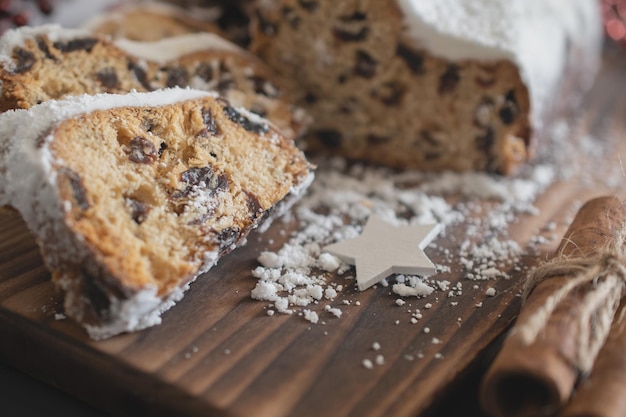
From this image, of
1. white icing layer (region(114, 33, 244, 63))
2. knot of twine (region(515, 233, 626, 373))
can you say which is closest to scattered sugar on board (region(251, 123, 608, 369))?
knot of twine (region(515, 233, 626, 373))

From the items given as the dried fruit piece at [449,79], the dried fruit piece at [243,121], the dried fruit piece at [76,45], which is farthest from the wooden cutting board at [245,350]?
the dried fruit piece at [449,79]

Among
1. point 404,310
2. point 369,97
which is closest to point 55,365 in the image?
point 404,310

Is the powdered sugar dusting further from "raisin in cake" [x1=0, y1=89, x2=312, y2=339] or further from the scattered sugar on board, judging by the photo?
"raisin in cake" [x1=0, y1=89, x2=312, y2=339]

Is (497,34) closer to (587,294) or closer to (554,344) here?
(587,294)

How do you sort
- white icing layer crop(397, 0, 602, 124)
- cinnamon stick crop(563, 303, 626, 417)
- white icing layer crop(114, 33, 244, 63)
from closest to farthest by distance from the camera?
cinnamon stick crop(563, 303, 626, 417) → white icing layer crop(114, 33, 244, 63) → white icing layer crop(397, 0, 602, 124)

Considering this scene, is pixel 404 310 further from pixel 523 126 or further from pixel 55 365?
pixel 523 126
